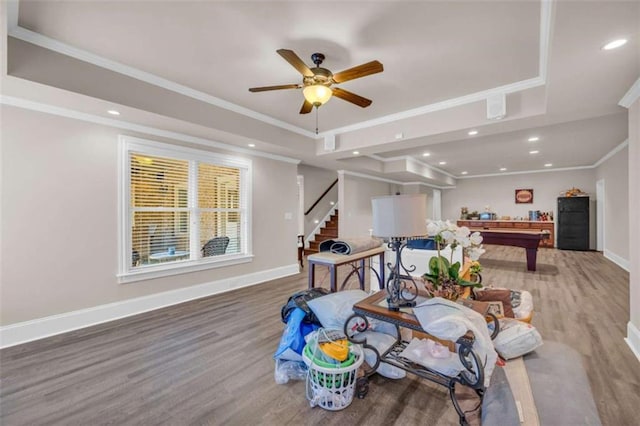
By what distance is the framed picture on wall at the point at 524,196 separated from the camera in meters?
9.76

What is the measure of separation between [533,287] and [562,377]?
3.20 m

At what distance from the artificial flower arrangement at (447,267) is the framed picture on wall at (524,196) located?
9.99 metres

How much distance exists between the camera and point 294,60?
211 cm

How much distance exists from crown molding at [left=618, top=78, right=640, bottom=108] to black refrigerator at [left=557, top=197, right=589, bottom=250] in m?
7.36

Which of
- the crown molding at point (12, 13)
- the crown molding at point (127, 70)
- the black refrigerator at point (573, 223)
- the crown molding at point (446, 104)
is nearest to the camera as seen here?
the crown molding at point (12, 13)

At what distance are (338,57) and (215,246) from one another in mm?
3308

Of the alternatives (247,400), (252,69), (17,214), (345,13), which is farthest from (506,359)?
(17,214)

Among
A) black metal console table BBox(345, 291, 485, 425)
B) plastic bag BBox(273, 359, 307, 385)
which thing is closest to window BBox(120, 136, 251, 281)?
plastic bag BBox(273, 359, 307, 385)

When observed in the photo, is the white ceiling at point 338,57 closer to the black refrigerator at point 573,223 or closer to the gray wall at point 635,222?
the gray wall at point 635,222

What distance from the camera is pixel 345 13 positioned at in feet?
6.57

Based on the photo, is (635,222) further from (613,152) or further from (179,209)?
(613,152)

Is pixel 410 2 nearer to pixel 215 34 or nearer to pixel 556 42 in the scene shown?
pixel 556 42

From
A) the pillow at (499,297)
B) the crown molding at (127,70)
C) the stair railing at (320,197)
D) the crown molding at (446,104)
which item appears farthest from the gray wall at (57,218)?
the stair railing at (320,197)

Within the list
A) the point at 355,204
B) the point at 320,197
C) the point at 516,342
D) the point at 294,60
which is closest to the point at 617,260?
the point at 355,204
